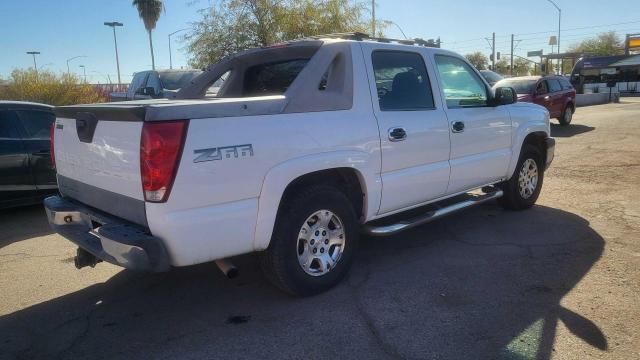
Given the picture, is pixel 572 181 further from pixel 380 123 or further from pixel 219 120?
pixel 219 120

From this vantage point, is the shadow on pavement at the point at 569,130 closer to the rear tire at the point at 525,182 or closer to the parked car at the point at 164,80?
the rear tire at the point at 525,182

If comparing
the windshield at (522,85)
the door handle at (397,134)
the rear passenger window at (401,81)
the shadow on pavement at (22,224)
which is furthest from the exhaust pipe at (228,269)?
the windshield at (522,85)

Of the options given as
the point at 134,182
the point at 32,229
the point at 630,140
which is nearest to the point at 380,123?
the point at 134,182

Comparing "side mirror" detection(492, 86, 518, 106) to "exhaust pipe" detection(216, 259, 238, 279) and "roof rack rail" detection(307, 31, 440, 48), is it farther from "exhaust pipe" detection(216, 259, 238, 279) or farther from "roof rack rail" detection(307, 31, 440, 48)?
"exhaust pipe" detection(216, 259, 238, 279)

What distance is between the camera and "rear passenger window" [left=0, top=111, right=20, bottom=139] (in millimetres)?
6586

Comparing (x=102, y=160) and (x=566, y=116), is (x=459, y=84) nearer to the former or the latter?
(x=102, y=160)

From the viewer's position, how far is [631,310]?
12.2ft

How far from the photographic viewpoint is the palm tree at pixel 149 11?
40.5 m

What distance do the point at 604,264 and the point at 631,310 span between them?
0.96m

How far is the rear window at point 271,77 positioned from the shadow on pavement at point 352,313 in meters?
1.62

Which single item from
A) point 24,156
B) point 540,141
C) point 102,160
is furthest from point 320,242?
point 24,156

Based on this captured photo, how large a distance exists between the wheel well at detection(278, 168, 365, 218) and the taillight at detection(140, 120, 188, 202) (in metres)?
0.89

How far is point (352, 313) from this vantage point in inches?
148

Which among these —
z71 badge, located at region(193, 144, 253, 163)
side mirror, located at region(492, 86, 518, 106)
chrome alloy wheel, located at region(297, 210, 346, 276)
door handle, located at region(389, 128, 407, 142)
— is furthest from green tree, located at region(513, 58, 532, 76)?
z71 badge, located at region(193, 144, 253, 163)
